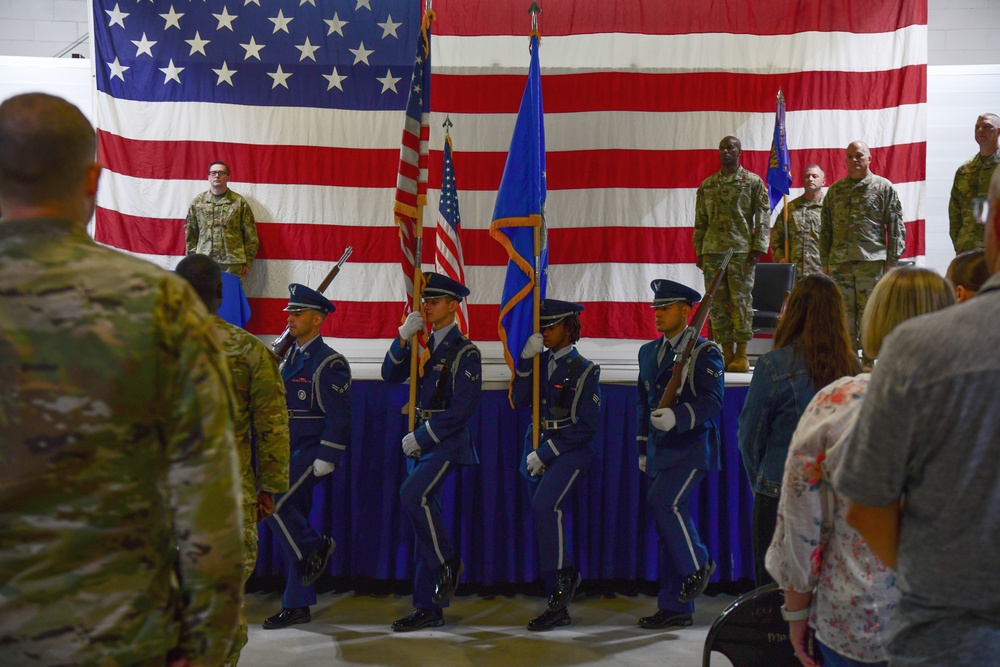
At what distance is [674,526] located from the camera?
4.43 meters

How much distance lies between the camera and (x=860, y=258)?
6734mm

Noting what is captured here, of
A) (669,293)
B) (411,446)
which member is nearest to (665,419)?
(669,293)

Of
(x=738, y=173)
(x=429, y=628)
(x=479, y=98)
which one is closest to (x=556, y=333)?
(x=429, y=628)

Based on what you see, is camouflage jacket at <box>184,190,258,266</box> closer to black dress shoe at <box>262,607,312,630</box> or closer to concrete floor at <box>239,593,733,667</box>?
concrete floor at <box>239,593,733,667</box>

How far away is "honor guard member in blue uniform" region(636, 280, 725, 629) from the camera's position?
14.4 ft

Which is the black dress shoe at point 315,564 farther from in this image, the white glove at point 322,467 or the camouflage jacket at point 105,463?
the camouflage jacket at point 105,463

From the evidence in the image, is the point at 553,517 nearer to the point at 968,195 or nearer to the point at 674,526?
the point at 674,526

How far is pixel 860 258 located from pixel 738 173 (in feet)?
3.60

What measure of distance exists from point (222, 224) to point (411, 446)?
149 inches

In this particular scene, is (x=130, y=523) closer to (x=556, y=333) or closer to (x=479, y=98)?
(x=556, y=333)

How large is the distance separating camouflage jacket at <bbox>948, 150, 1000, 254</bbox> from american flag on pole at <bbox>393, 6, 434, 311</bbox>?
12.6 feet

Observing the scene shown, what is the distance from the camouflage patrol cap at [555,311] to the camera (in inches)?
187

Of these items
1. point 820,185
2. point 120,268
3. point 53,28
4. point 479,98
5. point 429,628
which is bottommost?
point 429,628

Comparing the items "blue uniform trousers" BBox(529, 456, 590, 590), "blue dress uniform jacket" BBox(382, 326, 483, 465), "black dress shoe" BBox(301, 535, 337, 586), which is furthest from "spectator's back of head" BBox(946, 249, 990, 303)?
"black dress shoe" BBox(301, 535, 337, 586)
